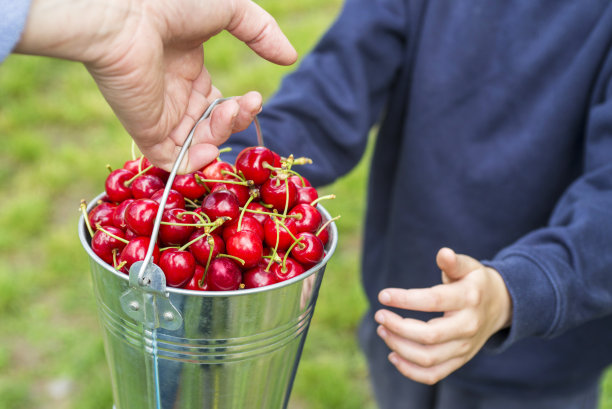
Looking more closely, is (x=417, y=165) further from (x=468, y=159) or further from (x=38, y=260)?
(x=38, y=260)

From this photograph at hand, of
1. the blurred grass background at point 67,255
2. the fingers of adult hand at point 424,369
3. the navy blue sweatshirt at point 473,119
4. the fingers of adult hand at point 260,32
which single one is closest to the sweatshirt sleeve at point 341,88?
the navy blue sweatshirt at point 473,119

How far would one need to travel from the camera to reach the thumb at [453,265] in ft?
2.91

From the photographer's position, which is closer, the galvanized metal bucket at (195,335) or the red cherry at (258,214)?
the galvanized metal bucket at (195,335)

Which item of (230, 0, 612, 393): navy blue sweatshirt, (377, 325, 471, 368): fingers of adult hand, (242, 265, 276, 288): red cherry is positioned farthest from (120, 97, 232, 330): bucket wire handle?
(230, 0, 612, 393): navy blue sweatshirt

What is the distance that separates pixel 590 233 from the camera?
106cm

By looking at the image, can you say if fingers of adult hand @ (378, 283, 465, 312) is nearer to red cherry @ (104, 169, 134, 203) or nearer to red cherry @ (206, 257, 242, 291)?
red cherry @ (206, 257, 242, 291)

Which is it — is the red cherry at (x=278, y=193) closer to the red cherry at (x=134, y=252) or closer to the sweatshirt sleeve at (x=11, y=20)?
the red cherry at (x=134, y=252)

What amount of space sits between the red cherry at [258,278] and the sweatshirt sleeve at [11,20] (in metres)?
0.38

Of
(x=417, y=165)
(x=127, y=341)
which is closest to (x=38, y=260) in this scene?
(x=417, y=165)

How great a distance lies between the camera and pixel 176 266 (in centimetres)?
74

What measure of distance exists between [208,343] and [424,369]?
0.35 metres

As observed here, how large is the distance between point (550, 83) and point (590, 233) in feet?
1.41

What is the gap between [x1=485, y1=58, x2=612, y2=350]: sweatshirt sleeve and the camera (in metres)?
1.00

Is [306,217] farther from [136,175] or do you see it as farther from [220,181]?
[136,175]
